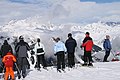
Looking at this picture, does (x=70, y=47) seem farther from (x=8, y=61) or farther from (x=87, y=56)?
(x=8, y=61)

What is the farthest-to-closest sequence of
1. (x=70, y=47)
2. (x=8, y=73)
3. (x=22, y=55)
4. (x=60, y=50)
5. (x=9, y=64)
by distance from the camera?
(x=70, y=47), (x=60, y=50), (x=22, y=55), (x=9, y=64), (x=8, y=73)

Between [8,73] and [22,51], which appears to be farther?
[22,51]

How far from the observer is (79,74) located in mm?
20703

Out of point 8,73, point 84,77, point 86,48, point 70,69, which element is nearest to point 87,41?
point 86,48

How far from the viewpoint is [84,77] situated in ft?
64.2

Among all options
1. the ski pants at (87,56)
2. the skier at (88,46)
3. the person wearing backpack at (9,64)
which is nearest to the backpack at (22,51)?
the person wearing backpack at (9,64)

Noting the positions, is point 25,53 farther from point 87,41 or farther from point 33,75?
point 87,41

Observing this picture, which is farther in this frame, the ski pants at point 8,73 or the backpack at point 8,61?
the backpack at point 8,61

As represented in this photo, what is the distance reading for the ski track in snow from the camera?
764 inches

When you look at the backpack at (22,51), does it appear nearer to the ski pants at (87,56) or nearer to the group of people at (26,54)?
the group of people at (26,54)

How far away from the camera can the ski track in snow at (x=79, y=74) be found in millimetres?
19414

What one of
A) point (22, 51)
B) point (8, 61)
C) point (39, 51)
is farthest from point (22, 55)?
point (39, 51)

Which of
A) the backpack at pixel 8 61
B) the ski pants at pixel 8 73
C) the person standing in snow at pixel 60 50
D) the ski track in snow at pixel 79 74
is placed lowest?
the ski track in snow at pixel 79 74

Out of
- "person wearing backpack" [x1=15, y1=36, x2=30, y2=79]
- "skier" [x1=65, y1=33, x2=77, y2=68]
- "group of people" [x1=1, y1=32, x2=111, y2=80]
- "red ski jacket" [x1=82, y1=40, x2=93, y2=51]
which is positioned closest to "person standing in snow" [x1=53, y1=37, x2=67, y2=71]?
"group of people" [x1=1, y1=32, x2=111, y2=80]
